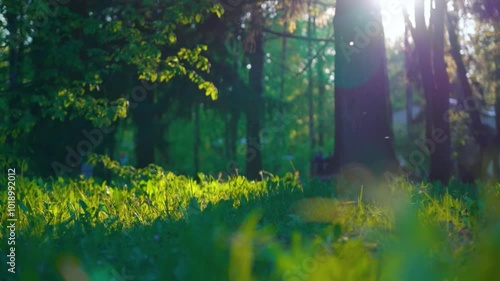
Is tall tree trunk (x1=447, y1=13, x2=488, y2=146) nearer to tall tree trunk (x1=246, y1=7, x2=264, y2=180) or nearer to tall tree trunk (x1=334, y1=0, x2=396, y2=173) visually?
tall tree trunk (x1=246, y1=7, x2=264, y2=180)

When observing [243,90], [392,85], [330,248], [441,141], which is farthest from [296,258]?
[392,85]

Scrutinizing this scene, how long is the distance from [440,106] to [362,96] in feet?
25.5

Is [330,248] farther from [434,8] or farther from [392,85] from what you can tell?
[392,85]

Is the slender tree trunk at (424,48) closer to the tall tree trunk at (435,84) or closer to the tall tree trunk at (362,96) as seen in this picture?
the tall tree trunk at (435,84)

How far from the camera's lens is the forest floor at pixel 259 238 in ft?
10.8

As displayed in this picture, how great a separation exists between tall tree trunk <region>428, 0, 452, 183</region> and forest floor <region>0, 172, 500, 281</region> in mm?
10583

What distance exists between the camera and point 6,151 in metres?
13.0

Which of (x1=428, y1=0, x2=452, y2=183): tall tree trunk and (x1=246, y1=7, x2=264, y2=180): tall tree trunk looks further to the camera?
(x1=246, y1=7, x2=264, y2=180): tall tree trunk

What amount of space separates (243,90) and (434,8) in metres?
8.64

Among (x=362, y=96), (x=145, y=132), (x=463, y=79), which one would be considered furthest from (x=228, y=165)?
(x=463, y=79)

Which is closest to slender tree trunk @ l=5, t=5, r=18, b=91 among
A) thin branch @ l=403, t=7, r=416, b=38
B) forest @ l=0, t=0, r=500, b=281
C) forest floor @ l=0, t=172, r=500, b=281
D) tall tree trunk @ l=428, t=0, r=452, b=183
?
forest @ l=0, t=0, r=500, b=281

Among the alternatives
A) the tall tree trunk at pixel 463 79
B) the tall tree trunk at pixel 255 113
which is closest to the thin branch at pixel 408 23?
the tall tree trunk at pixel 463 79

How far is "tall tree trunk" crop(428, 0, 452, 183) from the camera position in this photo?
1844cm

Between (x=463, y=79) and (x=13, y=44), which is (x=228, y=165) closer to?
(x=13, y=44)
